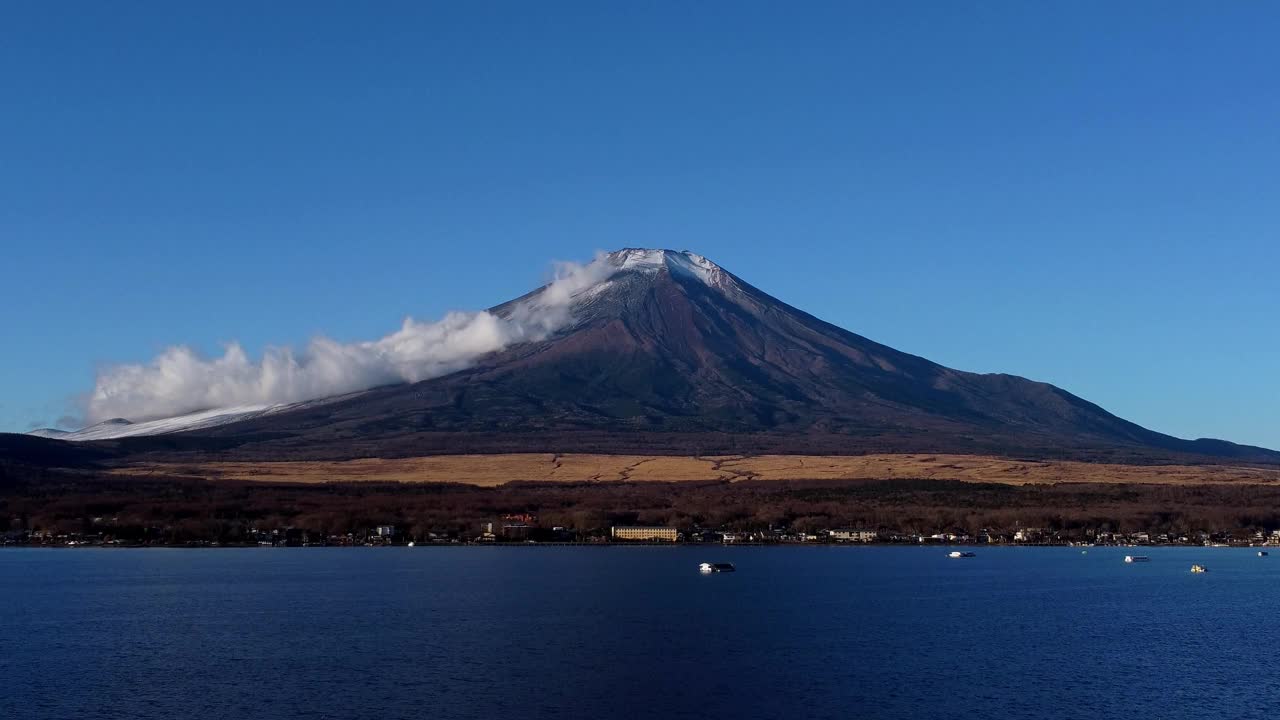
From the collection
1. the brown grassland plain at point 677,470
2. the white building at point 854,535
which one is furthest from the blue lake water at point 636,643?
the brown grassland plain at point 677,470

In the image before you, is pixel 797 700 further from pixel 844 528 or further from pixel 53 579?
pixel 844 528

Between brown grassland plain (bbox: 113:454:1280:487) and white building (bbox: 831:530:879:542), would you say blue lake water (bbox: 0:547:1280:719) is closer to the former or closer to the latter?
white building (bbox: 831:530:879:542)

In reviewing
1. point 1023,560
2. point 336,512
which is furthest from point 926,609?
point 336,512

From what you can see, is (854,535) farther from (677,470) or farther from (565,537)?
(677,470)

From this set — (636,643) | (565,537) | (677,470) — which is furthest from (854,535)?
(636,643)

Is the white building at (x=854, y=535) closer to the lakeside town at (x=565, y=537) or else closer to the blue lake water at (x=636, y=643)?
the lakeside town at (x=565, y=537)

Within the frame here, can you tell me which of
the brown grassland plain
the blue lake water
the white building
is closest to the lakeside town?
the white building
